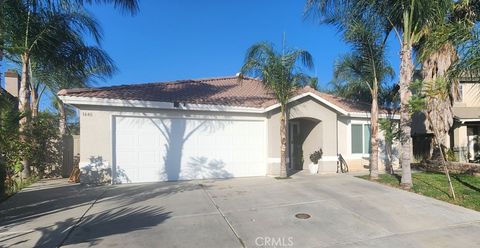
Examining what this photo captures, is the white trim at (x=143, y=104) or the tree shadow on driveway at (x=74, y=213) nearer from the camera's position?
the tree shadow on driveway at (x=74, y=213)

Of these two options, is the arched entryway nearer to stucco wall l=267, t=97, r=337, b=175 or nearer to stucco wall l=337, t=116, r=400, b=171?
stucco wall l=267, t=97, r=337, b=175

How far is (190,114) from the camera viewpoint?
38.5ft

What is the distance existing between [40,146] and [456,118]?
20240 mm

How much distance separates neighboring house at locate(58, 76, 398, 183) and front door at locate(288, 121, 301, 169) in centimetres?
5

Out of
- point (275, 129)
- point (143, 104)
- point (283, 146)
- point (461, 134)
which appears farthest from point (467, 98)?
point (143, 104)

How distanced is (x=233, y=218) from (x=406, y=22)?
25.5 feet

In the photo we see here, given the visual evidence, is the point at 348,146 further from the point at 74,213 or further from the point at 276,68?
the point at 74,213

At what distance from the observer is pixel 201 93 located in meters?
13.7

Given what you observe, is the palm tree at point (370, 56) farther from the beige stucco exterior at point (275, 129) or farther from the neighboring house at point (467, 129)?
the neighboring house at point (467, 129)

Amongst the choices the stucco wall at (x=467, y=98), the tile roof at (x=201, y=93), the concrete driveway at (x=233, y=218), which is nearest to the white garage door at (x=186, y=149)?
the tile roof at (x=201, y=93)

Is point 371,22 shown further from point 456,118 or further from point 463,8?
point 456,118

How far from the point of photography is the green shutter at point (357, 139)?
14.6 metres

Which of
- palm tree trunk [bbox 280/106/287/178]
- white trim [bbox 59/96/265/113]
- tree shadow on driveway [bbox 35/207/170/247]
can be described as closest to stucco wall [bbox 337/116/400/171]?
palm tree trunk [bbox 280/106/287/178]

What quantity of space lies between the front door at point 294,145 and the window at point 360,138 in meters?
2.58
